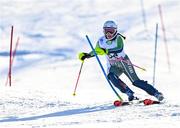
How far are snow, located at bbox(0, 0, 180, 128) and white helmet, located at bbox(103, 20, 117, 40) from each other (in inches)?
36.1

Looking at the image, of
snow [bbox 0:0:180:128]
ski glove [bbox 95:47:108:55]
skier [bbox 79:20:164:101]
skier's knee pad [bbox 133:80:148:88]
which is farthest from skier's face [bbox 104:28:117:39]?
snow [bbox 0:0:180:128]

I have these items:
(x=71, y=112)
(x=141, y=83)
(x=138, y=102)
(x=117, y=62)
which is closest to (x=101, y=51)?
(x=117, y=62)

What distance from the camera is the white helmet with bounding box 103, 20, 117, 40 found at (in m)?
10.5

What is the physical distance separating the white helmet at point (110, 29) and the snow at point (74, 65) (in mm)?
917

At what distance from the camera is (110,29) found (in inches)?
412

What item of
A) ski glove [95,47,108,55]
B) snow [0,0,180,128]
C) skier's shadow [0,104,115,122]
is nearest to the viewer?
snow [0,0,180,128]

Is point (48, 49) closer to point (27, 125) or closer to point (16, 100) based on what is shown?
point (16, 100)

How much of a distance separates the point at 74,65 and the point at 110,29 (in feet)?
34.8

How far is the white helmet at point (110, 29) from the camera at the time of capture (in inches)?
412

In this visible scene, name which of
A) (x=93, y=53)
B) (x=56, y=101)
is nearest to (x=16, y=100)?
(x=56, y=101)

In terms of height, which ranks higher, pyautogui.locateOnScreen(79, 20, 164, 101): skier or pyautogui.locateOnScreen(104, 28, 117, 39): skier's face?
pyautogui.locateOnScreen(104, 28, 117, 39): skier's face

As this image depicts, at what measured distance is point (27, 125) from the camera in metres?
8.09

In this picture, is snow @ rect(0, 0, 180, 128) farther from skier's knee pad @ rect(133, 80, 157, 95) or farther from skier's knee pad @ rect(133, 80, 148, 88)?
skier's knee pad @ rect(133, 80, 148, 88)

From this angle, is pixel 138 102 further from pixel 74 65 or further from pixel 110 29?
pixel 74 65
